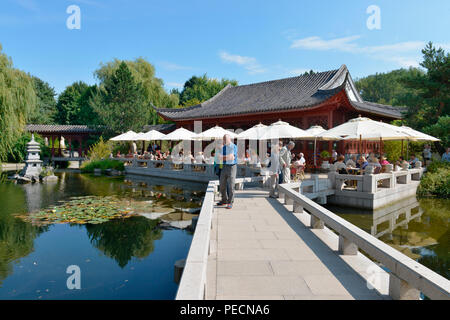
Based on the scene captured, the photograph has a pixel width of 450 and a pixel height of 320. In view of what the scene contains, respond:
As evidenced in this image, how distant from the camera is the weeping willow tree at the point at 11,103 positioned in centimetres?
1545

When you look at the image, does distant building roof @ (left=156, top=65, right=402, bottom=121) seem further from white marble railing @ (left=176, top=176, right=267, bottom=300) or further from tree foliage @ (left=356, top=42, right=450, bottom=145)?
white marble railing @ (left=176, top=176, right=267, bottom=300)

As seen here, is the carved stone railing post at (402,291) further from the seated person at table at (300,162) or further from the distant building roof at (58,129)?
the distant building roof at (58,129)

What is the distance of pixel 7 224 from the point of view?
7.83m

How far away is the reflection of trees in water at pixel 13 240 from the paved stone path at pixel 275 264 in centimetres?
371

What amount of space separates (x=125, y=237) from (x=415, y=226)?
7398mm

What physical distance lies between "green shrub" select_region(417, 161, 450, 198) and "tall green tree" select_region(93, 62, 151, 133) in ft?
67.4

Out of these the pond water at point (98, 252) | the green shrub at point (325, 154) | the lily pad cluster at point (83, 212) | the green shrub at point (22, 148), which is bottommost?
the pond water at point (98, 252)

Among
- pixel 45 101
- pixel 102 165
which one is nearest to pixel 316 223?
pixel 102 165

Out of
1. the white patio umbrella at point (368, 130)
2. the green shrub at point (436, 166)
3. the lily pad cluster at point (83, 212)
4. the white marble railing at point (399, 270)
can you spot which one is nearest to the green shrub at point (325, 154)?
the green shrub at point (436, 166)

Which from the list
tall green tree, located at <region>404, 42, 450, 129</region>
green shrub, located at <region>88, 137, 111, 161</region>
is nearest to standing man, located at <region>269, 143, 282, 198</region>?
tall green tree, located at <region>404, 42, 450, 129</region>

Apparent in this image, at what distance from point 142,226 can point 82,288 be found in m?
3.25

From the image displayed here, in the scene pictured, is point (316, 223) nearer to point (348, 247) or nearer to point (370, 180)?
point (348, 247)

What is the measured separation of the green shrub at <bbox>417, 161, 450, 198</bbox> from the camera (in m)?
12.0
